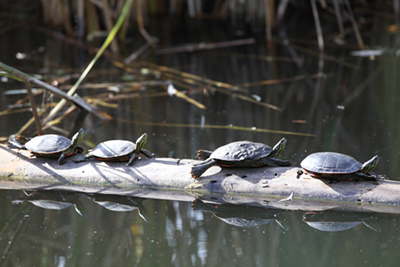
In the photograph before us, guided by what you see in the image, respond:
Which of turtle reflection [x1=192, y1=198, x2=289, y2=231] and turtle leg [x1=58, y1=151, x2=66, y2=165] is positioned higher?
turtle leg [x1=58, y1=151, x2=66, y2=165]

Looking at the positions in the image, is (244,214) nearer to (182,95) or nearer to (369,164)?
(369,164)

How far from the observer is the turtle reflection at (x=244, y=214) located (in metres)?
2.21

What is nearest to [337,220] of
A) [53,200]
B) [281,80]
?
[53,200]

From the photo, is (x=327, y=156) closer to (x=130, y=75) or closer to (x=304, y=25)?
(x=130, y=75)

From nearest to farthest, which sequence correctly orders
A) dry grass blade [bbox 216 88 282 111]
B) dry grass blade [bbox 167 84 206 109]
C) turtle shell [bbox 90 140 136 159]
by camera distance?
turtle shell [bbox 90 140 136 159] < dry grass blade [bbox 216 88 282 111] < dry grass blade [bbox 167 84 206 109]

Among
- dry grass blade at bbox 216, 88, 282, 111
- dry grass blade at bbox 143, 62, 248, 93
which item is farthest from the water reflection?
dry grass blade at bbox 143, 62, 248, 93

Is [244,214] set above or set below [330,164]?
below

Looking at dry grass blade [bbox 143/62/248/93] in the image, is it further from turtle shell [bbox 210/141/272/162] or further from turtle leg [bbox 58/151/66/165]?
turtle leg [bbox 58/151/66/165]

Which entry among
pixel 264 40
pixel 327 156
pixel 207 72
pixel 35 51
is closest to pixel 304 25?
pixel 264 40

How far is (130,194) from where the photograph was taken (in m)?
2.55

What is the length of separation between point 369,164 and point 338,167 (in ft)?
0.48

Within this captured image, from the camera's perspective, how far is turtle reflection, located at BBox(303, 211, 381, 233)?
2.12 m

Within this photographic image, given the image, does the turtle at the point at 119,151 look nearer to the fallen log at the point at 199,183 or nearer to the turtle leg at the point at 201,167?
the fallen log at the point at 199,183

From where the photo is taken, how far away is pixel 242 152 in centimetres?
241
